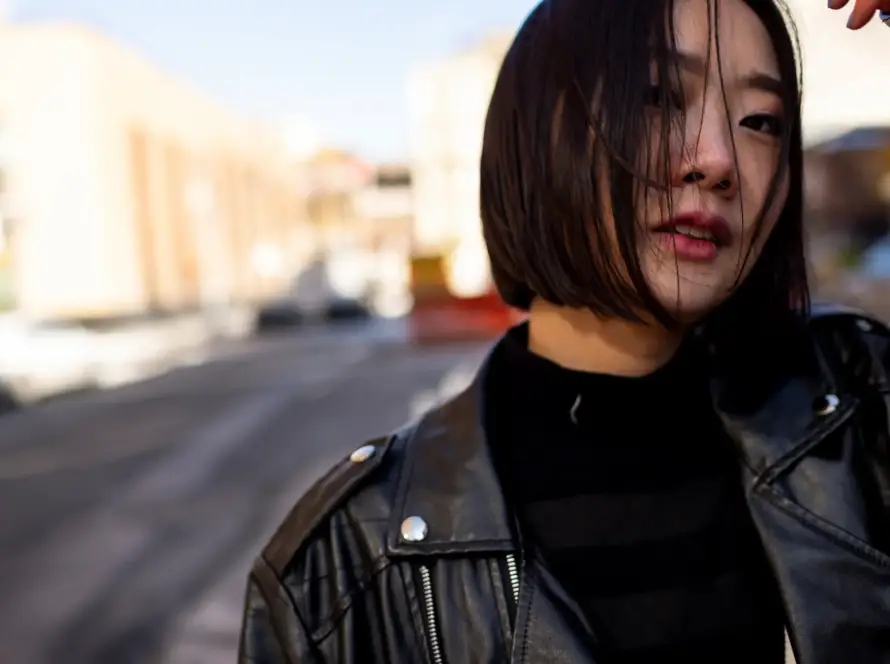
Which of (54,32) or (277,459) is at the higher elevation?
(54,32)

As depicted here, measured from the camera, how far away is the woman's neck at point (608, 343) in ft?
3.58

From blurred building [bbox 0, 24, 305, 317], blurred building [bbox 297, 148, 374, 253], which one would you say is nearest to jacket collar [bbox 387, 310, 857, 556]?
blurred building [bbox 0, 24, 305, 317]

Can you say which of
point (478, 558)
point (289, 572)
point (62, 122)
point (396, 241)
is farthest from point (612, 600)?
point (396, 241)

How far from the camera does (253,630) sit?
1.03 metres

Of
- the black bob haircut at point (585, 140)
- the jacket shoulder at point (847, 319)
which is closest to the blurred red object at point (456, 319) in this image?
the jacket shoulder at point (847, 319)

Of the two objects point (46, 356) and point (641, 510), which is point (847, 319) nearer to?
point (641, 510)

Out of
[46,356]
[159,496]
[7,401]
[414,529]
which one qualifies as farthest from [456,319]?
[414,529]

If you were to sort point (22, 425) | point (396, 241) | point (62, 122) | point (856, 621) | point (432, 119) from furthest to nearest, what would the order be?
point (396, 241), point (432, 119), point (62, 122), point (22, 425), point (856, 621)

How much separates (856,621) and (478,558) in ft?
1.47

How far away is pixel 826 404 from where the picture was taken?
1.11m

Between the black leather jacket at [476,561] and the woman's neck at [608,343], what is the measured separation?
0.14 metres

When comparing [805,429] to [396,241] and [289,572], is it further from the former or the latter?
[396,241]

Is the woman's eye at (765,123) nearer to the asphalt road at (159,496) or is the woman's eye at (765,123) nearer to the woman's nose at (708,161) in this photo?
the woman's nose at (708,161)

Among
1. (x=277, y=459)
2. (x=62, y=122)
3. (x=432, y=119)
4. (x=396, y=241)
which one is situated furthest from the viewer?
(x=396, y=241)
